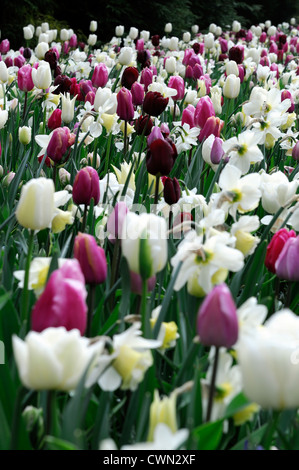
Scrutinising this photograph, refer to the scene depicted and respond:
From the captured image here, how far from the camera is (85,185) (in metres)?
1.44

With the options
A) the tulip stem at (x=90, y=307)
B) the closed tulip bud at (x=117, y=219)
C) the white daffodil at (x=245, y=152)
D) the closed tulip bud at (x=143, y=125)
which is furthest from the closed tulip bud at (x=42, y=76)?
the tulip stem at (x=90, y=307)

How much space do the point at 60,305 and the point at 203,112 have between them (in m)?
1.63

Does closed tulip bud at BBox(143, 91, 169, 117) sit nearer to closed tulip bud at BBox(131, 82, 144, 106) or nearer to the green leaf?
closed tulip bud at BBox(131, 82, 144, 106)

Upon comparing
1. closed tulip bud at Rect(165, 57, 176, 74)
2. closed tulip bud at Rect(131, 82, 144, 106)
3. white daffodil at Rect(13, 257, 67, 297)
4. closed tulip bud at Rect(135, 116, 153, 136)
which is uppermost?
closed tulip bud at Rect(165, 57, 176, 74)

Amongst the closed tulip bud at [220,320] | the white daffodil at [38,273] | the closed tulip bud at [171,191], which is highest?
the closed tulip bud at [171,191]

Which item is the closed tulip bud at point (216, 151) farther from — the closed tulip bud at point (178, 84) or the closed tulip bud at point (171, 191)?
the closed tulip bud at point (178, 84)

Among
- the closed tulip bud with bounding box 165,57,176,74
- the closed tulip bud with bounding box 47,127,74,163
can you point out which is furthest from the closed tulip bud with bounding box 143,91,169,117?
the closed tulip bud with bounding box 165,57,176,74

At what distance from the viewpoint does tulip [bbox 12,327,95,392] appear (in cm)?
69

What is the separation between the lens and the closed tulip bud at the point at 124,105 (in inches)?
89.6

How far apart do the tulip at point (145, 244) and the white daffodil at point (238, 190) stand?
393mm

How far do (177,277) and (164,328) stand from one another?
95mm

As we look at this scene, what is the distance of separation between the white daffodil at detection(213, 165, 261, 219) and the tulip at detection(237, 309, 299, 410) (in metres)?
0.64

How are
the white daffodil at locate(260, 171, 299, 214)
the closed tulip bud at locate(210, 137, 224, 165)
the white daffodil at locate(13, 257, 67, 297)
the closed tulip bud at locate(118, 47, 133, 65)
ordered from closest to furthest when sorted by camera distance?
the white daffodil at locate(13, 257, 67, 297), the white daffodil at locate(260, 171, 299, 214), the closed tulip bud at locate(210, 137, 224, 165), the closed tulip bud at locate(118, 47, 133, 65)
